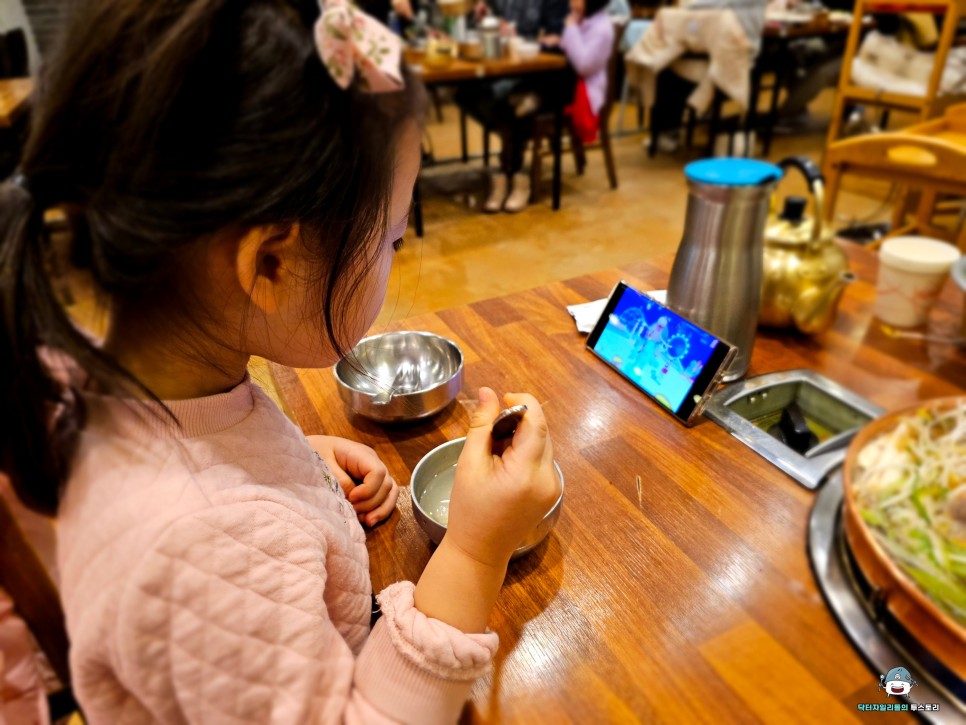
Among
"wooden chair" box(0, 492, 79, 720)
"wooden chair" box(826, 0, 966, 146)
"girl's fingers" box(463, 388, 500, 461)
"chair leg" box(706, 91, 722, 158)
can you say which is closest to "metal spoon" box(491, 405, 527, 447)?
"girl's fingers" box(463, 388, 500, 461)

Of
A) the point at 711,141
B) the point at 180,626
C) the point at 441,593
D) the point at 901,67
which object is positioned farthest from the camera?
the point at 711,141

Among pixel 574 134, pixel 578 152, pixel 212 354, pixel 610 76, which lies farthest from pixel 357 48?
pixel 578 152

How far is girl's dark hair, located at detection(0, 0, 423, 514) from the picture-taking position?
39 cm

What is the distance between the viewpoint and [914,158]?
2.03 metres

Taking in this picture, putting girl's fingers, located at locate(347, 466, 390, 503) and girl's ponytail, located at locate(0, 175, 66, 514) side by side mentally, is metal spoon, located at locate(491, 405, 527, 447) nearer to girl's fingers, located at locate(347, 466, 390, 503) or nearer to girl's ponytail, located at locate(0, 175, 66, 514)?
girl's fingers, located at locate(347, 466, 390, 503)

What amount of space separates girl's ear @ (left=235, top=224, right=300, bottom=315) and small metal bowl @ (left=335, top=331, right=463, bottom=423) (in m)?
0.36

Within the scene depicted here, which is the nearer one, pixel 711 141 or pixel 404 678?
pixel 404 678

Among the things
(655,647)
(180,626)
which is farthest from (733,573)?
(180,626)

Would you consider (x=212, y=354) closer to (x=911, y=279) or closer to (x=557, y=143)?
(x=911, y=279)

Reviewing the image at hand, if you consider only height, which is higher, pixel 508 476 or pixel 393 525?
pixel 508 476

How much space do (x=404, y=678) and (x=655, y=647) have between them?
0.22 meters

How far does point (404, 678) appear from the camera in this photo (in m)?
0.51

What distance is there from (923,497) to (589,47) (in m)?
3.28

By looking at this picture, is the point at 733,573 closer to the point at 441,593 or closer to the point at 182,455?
the point at 441,593
